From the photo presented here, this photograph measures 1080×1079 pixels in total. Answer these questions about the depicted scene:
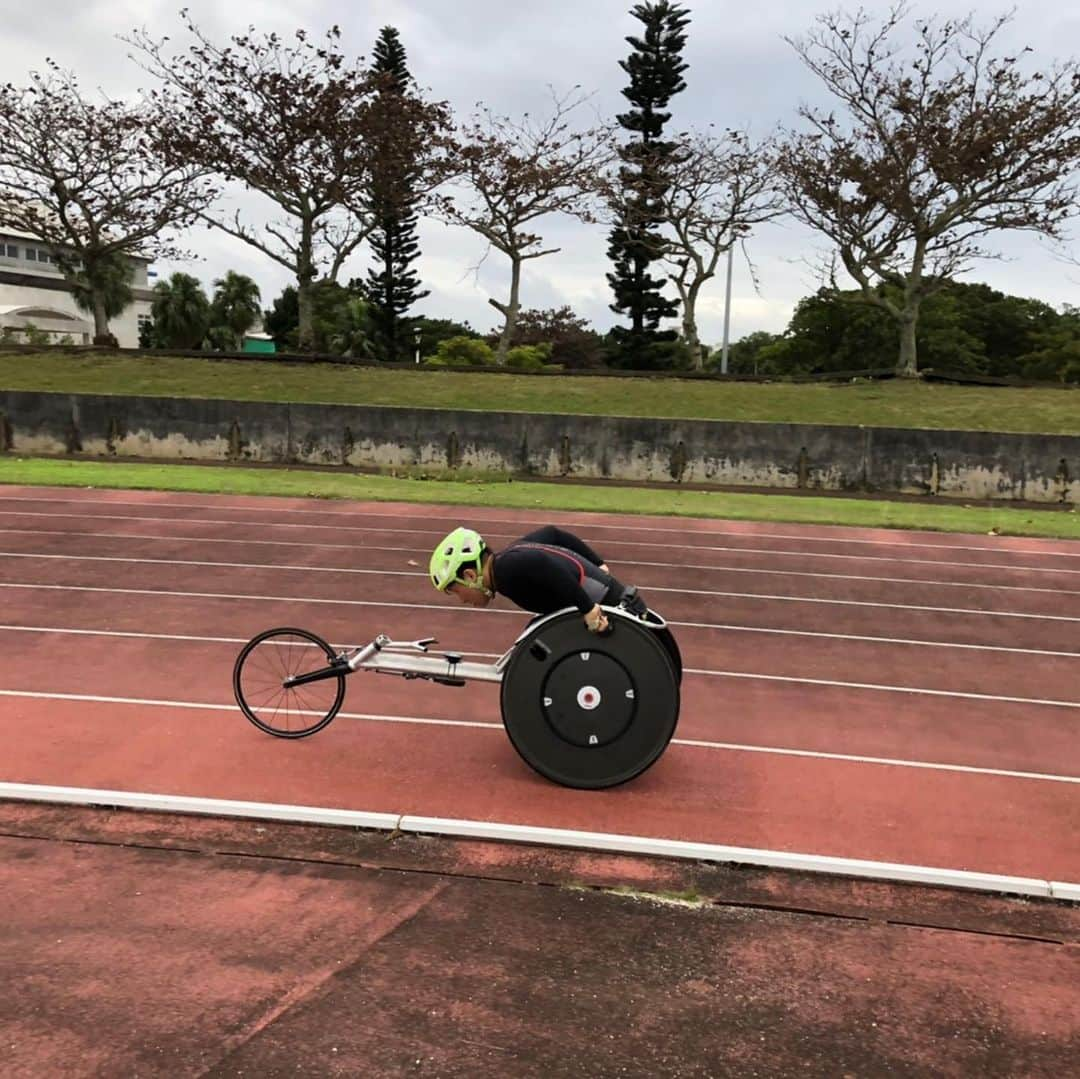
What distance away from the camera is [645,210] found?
43.6 m

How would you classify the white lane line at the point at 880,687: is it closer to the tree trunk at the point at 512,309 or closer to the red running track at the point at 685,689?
the red running track at the point at 685,689

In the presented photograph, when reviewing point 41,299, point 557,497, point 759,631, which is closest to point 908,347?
point 557,497

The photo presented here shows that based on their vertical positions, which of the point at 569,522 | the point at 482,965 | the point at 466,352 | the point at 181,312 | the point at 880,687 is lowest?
the point at 482,965

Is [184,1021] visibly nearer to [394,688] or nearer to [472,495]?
[394,688]

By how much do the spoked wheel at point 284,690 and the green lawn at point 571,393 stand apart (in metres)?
22.4

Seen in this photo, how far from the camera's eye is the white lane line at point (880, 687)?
8.42m

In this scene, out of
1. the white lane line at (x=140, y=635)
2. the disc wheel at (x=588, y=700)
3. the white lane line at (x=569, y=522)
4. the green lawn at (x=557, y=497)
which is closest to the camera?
the disc wheel at (x=588, y=700)

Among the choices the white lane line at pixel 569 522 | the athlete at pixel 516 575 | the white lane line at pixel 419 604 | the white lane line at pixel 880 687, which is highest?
the athlete at pixel 516 575

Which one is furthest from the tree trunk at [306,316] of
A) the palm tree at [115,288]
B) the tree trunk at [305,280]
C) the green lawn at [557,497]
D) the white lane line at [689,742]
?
the white lane line at [689,742]

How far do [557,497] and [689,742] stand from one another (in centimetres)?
1347

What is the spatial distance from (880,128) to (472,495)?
2229cm

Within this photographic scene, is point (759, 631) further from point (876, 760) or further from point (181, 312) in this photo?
point (181, 312)

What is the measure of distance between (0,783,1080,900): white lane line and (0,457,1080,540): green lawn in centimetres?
1288

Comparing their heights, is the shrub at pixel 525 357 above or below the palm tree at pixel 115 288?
below
